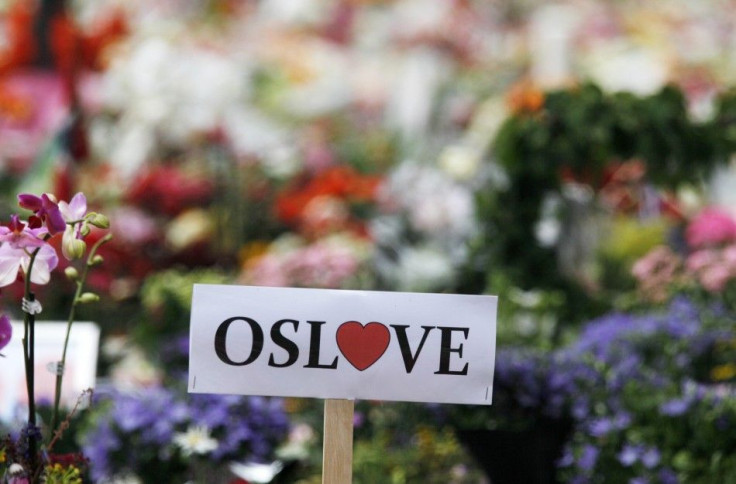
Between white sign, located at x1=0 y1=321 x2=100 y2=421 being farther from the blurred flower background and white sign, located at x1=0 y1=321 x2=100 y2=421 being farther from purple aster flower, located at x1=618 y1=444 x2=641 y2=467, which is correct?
purple aster flower, located at x1=618 y1=444 x2=641 y2=467

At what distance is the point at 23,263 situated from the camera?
1363mm

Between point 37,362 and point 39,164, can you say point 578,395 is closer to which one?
point 37,362

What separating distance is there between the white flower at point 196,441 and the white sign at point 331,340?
658 millimetres

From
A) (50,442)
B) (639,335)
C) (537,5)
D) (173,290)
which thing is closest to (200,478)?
(50,442)

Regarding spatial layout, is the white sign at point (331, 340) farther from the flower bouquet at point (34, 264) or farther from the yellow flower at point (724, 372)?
the yellow flower at point (724, 372)

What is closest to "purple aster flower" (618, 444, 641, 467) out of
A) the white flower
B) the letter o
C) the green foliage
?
the white flower

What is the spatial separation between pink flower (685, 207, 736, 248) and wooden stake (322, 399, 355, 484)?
2.70 meters

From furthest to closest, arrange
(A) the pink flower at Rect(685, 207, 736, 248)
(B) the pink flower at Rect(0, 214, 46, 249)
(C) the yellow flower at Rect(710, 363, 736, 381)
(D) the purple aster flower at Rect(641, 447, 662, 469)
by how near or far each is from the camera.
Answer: (A) the pink flower at Rect(685, 207, 736, 248), (C) the yellow flower at Rect(710, 363, 736, 381), (D) the purple aster flower at Rect(641, 447, 662, 469), (B) the pink flower at Rect(0, 214, 46, 249)

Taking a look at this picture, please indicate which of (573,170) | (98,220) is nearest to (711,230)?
(573,170)

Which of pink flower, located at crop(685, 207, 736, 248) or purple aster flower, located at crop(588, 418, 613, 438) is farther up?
pink flower, located at crop(685, 207, 736, 248)

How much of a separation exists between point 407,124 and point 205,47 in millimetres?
1319

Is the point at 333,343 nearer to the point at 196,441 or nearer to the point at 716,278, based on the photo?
the point at 196,441

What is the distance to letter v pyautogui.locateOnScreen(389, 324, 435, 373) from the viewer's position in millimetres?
1430

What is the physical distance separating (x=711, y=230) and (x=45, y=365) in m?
2.43
